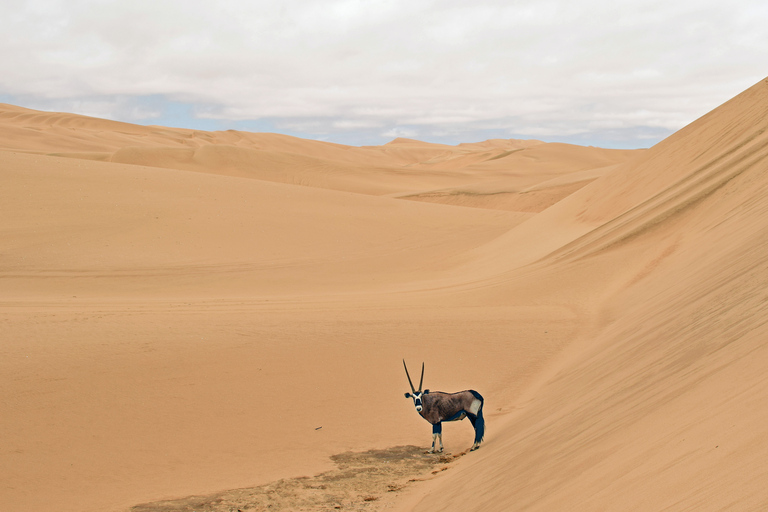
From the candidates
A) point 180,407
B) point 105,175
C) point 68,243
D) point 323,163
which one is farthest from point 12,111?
point 180,407

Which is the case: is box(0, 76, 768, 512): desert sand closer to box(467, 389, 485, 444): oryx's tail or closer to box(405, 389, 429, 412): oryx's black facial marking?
box(467, 389, 485, 444): oryx's tail

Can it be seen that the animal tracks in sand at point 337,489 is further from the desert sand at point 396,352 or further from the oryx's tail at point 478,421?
the oryx's tail at point 478,421

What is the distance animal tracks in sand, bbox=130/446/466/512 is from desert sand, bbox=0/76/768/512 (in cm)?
2

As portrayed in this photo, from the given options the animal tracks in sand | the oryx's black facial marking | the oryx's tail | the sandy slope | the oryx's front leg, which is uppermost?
the sandy slope

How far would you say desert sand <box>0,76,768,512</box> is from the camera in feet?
11.4

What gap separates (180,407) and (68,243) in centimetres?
1080

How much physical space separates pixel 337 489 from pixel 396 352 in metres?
3.01

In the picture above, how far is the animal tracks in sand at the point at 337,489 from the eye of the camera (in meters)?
4.74

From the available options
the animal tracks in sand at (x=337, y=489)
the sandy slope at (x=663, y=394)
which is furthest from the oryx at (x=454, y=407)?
the animal tracks in sand at (x=337, y=489)

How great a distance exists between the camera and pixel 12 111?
83.5 meters

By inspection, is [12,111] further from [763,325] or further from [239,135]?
[763,325]

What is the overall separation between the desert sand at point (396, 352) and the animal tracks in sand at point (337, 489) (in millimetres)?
25

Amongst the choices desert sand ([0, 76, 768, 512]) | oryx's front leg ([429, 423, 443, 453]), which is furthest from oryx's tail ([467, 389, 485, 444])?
oryx's front leg ([429, 423, 443, 453])

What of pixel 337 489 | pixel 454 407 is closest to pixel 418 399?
pixel 454 407
